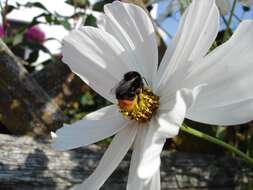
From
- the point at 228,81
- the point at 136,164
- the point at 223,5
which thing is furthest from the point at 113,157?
the point at 223,5

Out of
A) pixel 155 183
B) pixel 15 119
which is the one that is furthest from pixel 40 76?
pixel 155 183

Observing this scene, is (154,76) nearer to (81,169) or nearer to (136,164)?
(136,164)

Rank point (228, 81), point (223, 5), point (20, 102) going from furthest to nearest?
point (20, 102)
point (223, 5)
point (228, 81)

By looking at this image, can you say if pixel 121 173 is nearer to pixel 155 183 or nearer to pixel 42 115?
pixel 42 115

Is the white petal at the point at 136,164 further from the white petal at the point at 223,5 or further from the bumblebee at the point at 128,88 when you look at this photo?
the white petal at the point at 223,5

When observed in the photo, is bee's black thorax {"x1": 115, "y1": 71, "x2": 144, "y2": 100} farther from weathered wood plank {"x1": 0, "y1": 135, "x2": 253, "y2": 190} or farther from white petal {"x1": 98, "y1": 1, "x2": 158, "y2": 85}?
weathered wood plank {"x1": 0, "y1": 135, "x2": 253, "y2": 190}

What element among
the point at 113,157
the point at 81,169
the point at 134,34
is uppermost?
the point at 134,34
